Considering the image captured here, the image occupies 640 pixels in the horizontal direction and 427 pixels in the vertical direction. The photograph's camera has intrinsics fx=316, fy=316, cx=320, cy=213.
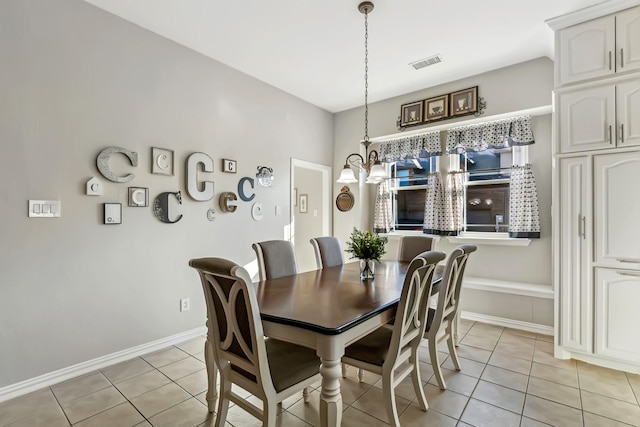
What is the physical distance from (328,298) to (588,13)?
3.09 m

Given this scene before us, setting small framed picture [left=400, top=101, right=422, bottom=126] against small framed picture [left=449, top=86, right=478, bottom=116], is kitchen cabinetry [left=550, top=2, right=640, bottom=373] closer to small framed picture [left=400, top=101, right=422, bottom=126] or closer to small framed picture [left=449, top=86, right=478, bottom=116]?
small framed picture [left=449, top=86, right=478, bottom=116]

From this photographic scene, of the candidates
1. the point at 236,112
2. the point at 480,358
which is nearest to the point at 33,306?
the point at 236,112

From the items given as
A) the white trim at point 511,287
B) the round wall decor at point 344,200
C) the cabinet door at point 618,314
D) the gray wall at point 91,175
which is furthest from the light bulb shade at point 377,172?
the round wall decor at point 344,200

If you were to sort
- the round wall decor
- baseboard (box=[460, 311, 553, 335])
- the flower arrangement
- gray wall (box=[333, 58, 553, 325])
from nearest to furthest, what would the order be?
the flower arrangement
baseboard (box=[460, 311, 553, 335])
gray wall (box=[333, 58, 553, 325])
the round wall decor

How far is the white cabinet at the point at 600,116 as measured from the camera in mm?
2457

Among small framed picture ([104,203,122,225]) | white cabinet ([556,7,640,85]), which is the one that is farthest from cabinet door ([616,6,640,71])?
small framed picture ([104,203,122,225])

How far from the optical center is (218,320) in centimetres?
171

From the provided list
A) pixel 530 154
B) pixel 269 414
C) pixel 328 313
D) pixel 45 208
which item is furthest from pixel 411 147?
pixel 45 208

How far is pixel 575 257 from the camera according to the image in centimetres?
268

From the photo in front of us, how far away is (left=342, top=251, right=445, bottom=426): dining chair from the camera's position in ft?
5.57

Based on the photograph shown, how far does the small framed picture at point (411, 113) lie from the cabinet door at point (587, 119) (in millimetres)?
1697

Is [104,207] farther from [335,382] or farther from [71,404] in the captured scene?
[335,382]

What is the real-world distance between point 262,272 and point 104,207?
142 centimetres

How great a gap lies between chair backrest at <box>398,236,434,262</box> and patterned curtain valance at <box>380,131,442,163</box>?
1433mm
